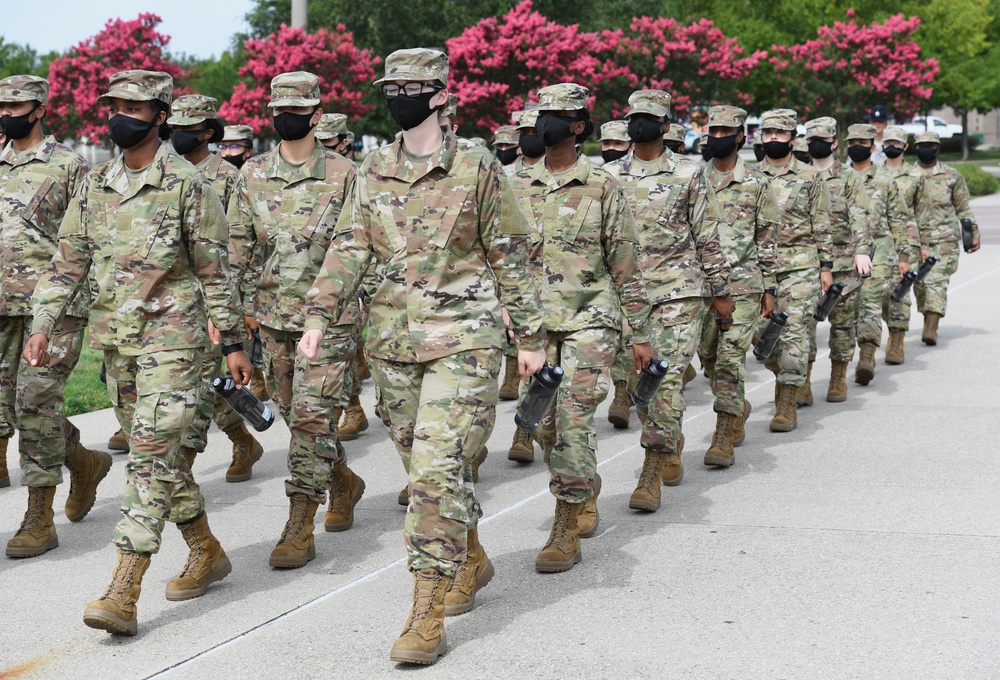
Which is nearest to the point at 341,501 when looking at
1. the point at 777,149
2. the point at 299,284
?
the point at 299,284

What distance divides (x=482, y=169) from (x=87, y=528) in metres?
3.53

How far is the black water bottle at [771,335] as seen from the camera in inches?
380

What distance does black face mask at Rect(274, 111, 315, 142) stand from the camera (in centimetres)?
718

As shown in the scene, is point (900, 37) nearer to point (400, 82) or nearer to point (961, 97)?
point (961, 97)

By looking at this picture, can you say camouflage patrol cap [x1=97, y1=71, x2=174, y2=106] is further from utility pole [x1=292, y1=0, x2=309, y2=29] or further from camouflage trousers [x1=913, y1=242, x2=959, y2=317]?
utility pole [x1=292, y1=0, x2=309, y2=29]

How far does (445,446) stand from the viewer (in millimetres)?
5438

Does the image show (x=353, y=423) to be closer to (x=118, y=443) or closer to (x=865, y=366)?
(x=118, y=443)

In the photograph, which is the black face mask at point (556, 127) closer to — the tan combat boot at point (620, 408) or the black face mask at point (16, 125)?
the black face mask at point (16, 125)

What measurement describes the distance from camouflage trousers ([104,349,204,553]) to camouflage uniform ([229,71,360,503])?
0.79m

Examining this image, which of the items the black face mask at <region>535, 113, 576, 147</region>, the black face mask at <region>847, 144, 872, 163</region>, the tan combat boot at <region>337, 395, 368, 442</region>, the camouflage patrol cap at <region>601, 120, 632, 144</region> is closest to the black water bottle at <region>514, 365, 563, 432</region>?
the black face mask at <region>535, 113, 576, 147</region>

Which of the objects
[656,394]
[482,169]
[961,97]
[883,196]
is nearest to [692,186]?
[656,394]

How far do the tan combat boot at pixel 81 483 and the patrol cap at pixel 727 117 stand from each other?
4.53 meters

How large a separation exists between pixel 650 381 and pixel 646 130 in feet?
5.09

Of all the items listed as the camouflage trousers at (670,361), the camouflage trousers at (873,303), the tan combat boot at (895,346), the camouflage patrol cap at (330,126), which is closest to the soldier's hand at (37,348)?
the camouflage trousers at (670,361)
